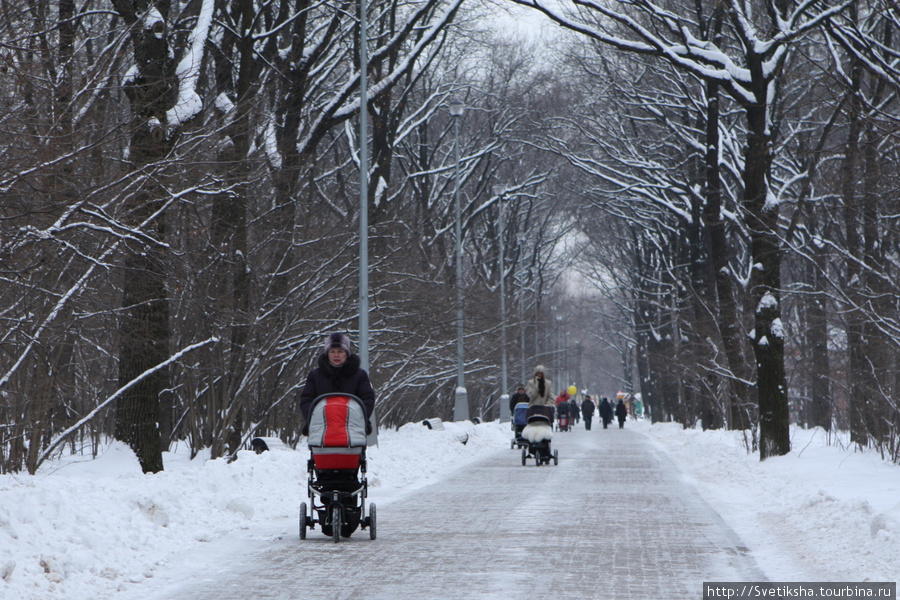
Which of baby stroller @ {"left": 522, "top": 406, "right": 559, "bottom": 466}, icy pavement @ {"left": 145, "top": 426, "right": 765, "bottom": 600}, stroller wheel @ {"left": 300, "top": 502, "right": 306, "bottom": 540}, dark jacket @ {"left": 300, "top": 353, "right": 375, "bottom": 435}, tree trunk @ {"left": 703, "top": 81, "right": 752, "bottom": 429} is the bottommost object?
icy pavement @ {"left": 145, "top": 426, "right": 765, "bottom": 600}

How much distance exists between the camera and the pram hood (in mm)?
9773

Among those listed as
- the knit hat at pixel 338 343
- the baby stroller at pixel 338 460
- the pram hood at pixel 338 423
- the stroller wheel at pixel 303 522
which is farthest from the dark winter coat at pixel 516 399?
the pram hood at pixel 338 423

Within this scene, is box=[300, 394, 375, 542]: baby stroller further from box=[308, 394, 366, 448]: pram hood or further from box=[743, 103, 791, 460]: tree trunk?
box=[743, 103, 791, 460]: tree trunk

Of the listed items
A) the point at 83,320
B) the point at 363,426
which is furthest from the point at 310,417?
the point at 83,320

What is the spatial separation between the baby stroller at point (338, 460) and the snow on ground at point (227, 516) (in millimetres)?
602

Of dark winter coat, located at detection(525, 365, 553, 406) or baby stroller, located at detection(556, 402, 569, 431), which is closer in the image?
dark winter coat, located at detection(525, 365, 553, 406)

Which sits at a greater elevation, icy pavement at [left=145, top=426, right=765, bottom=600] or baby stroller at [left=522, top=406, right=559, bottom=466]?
baby stroller at [left=522, top=406, right=559, bottom=466]

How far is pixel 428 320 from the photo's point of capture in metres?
23.1

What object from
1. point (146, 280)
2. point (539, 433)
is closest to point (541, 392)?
point (539, 433)

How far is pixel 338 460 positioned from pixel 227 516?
2.02 meters

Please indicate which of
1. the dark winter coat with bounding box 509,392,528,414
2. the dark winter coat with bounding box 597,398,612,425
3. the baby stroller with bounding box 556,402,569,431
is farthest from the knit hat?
the dark winter coat with bounding box 597,398,612,425

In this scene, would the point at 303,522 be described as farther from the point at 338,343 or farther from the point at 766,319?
the point at 766,319

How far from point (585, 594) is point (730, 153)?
1973 cm

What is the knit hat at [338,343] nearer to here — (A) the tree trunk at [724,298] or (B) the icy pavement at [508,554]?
(B) the icy pavement at [508,554]
